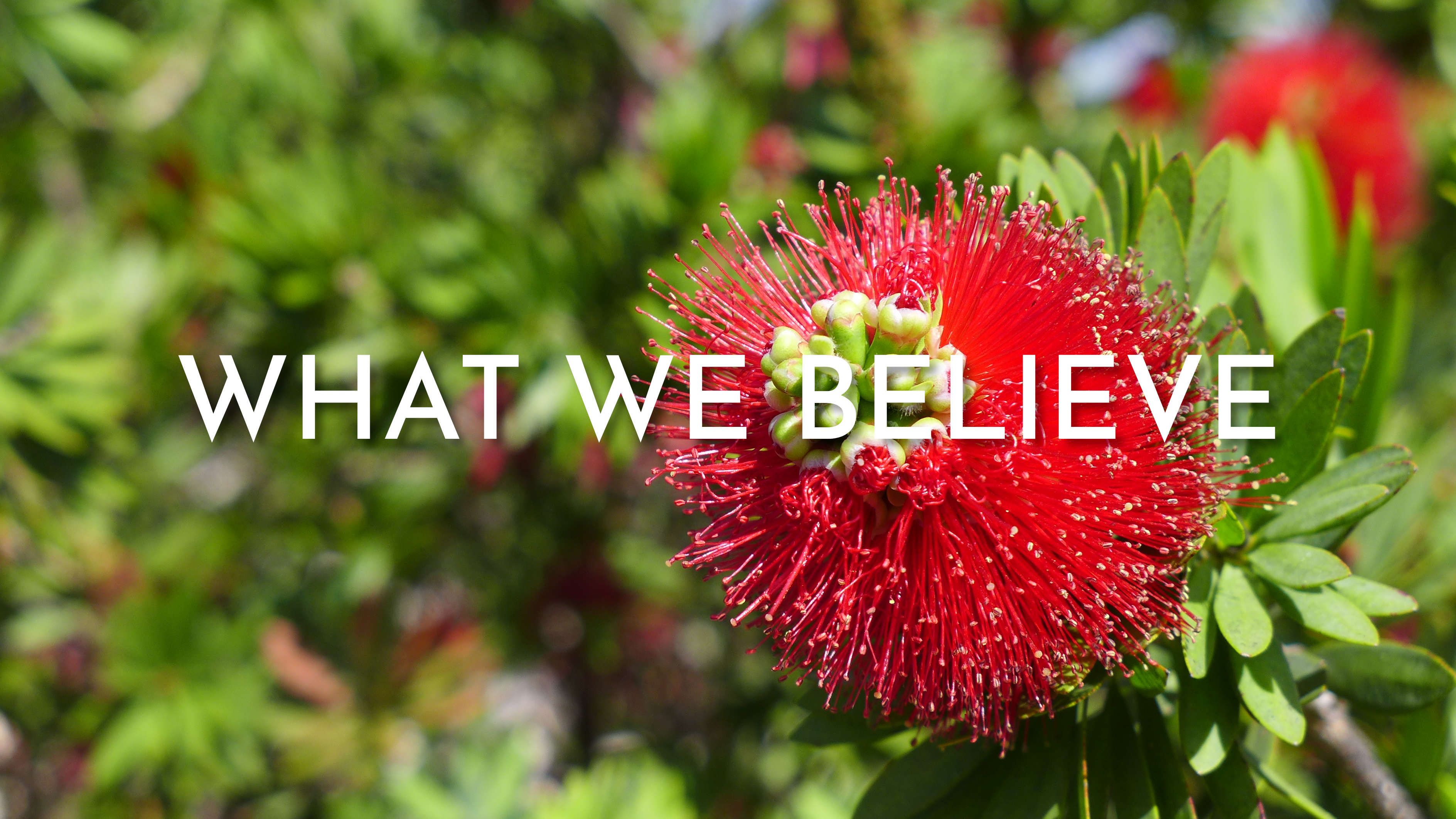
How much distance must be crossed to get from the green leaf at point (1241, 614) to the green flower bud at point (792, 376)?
1.35 feet

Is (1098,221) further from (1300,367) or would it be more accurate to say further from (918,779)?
(918,779)

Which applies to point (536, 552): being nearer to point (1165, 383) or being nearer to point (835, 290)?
point (835, 290)

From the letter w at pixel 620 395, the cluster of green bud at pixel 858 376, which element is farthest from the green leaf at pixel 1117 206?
the letter w at pixel 620 395

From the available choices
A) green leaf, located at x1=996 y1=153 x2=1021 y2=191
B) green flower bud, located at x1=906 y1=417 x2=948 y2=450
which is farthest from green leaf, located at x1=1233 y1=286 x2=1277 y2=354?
green flower bud, located at x1=906 y1=417 x2=948 y2=450

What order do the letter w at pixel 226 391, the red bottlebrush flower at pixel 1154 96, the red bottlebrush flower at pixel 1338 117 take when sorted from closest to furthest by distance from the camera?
the letter w at pixel 226 391 < the red bottlebrush flower at pixel 1338 117 < the red bottlebrush flower at pixel 1154 96

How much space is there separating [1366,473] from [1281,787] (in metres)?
0.32

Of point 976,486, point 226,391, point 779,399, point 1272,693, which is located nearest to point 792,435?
point 779,399

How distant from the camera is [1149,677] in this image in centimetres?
82

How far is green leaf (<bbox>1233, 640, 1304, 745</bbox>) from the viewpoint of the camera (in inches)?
30.7

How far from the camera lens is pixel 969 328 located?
86 centimetres

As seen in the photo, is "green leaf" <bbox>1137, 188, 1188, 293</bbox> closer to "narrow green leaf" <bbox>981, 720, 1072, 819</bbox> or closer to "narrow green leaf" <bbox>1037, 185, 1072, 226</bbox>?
"narrow green leaf" <bbox>1037, 185, 1072, 226</bbox>

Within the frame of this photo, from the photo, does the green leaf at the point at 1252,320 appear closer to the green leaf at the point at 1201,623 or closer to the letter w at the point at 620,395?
the green leaf at the point at 1201,623

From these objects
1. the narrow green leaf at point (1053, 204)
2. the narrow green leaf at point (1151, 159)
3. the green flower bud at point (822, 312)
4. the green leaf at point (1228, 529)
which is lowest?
the green leaf at point (1228, 529)

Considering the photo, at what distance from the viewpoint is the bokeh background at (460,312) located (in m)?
1.71
